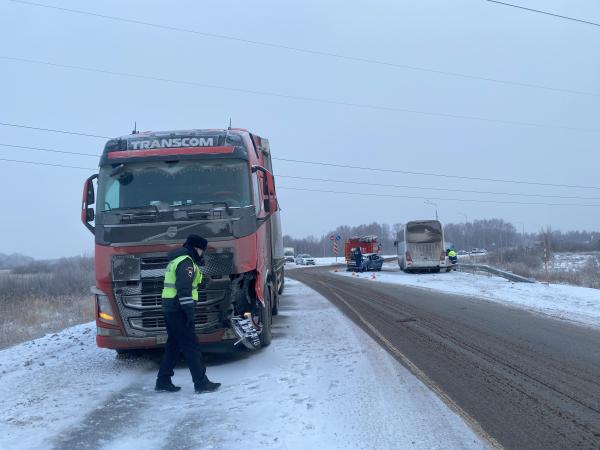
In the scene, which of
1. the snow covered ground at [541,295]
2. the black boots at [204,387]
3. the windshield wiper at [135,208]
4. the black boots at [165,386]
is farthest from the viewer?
the snow covered ground at [541,295]

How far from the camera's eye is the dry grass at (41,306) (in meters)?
15.0

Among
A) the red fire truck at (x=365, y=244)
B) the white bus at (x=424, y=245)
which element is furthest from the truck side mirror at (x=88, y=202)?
the red fire truck at (x=365, y=244)

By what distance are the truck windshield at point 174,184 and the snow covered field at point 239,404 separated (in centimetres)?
256

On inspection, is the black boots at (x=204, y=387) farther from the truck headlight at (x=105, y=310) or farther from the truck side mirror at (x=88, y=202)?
the truck side mirror at (x=88, y=202)

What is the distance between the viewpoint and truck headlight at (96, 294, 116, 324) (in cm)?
861

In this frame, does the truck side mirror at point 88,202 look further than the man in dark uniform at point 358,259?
No

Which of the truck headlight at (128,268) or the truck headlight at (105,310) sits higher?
the truck headlight at (128,268)

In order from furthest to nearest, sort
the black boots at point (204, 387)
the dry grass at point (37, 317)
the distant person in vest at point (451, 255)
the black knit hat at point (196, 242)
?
the distant person in vest at point (451, 255), the dry grass at point (37, 317), the black knit hat at point (196, 242), the black boots at point (204, 387)

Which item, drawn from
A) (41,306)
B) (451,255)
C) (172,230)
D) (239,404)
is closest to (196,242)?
(172,230)

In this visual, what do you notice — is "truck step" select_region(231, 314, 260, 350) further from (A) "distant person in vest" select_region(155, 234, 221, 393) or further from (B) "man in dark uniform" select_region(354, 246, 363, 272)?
(B) "man in dark uniform" select_region(354, 246, 363, 272)

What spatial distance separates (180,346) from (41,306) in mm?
16711

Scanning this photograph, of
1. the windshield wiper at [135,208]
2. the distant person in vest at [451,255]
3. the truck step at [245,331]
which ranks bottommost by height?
the truck step at [245,331]

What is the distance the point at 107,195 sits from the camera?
360 inches

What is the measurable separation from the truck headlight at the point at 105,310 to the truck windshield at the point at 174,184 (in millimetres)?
1389
